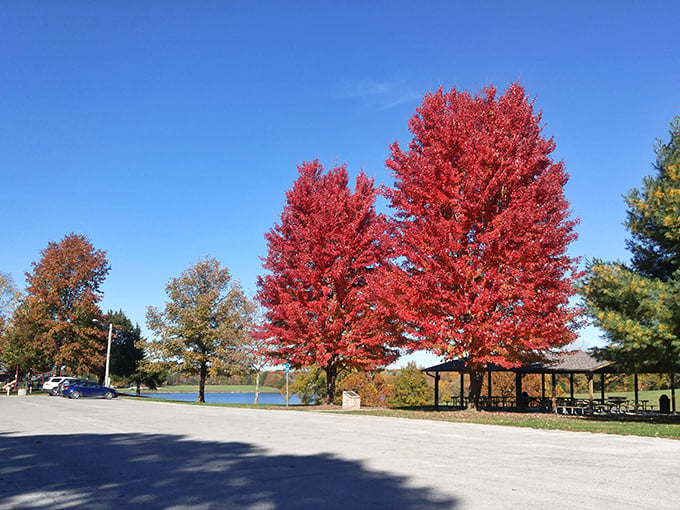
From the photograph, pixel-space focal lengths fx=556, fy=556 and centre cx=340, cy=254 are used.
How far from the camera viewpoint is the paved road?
20.3ft

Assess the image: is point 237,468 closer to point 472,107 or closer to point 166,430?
point 166,430

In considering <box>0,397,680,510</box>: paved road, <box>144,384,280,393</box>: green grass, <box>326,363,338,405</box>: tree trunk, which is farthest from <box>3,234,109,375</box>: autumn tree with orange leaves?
<box>144,384,280,393</box>: green grass

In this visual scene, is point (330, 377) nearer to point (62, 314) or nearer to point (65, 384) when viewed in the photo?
point (65, 384)

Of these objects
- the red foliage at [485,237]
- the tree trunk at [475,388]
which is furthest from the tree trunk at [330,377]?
the red foliage at [485,237]

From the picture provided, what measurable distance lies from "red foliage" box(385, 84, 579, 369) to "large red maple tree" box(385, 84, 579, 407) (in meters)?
0.04

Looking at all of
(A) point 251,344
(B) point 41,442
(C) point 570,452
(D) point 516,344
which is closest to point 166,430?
(B) point 41,442

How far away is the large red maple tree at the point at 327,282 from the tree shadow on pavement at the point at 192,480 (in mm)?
16583

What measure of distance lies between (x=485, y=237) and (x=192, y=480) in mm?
15721

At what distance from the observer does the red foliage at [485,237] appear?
20.7 m

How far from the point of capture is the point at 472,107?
23.4 metres

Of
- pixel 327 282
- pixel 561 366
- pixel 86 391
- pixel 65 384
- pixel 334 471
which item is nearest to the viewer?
pixel 334 471

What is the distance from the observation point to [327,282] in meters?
28.3

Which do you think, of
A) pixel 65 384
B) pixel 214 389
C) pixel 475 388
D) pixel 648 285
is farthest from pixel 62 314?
pixel 214 389

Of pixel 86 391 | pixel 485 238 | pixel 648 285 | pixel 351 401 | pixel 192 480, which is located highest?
pixel 485 238
